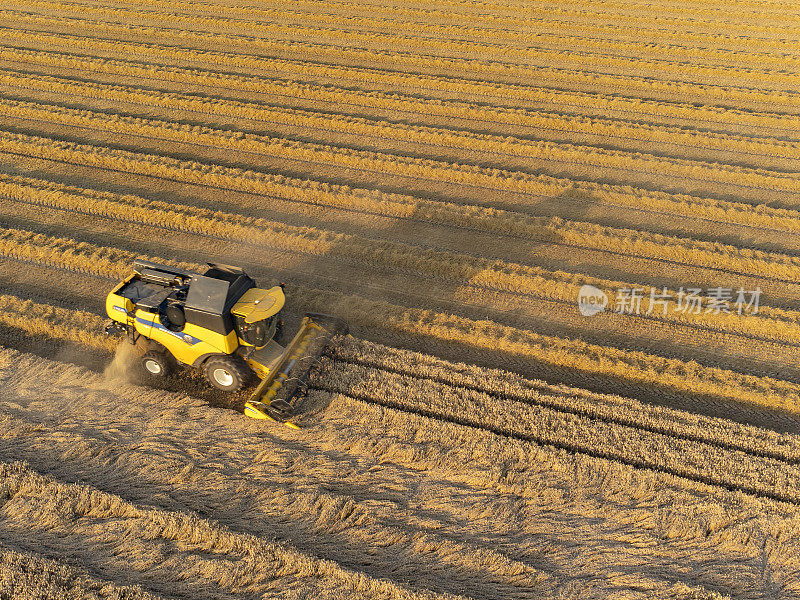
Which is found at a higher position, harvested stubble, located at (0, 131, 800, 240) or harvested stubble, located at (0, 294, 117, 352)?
harvested stubble, located at (0, 131, 800, 240)

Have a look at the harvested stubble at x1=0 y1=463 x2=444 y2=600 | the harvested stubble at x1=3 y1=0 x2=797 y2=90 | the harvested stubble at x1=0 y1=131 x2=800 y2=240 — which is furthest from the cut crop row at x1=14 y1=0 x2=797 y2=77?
the harvested stubble at x1=0 y1=463 x2=444 y2=600

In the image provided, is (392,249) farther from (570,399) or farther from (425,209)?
(570,399)

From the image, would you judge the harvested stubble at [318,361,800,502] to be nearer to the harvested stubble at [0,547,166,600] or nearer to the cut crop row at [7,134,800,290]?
the harvested stubble at [0,547,166,600]

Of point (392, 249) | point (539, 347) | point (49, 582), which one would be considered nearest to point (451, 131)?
point (392, 249)

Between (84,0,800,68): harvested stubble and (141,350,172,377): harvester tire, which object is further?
(84,0,800,68): harvested stubble

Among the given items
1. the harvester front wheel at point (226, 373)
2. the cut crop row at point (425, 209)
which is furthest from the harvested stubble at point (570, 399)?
the cut crop row at point (425, 209)
